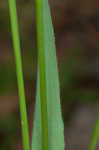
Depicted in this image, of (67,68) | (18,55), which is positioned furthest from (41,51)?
(67,68)

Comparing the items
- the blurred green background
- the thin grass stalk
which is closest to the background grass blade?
the thin grass stalk

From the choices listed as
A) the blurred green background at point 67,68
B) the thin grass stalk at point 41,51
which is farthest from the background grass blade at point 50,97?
the blurred green background at point 67,68

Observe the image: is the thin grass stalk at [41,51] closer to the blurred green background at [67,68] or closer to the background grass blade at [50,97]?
the background grass blade at [50,97]

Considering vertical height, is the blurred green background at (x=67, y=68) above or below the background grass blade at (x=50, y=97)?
below

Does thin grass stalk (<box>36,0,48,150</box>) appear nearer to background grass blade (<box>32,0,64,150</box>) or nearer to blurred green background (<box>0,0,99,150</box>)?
background grass blade (<box>32,0,64,150</box>)

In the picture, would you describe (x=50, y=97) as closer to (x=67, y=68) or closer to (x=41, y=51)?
(x=41, y=51)

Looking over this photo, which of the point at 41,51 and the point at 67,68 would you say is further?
the point at 67,68
